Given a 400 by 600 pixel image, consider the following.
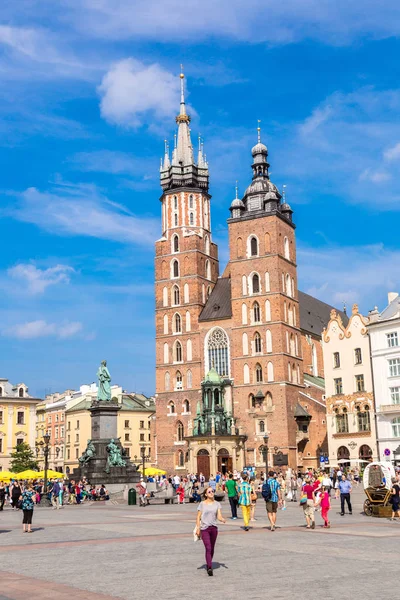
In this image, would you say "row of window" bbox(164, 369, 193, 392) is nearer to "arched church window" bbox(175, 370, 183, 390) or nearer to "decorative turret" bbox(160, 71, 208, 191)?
"arched church window" bbox(175, 370, 183, 390)

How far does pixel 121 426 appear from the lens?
89312mm

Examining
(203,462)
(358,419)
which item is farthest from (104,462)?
(203,462)

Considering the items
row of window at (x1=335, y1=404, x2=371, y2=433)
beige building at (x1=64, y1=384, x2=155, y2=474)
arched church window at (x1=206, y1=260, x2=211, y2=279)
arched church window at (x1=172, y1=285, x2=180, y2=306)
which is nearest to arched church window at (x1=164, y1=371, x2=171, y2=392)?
arched church window at (x1=172, y1=285, x2=180, y2=306)

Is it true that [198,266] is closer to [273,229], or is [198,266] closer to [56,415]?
[273,229]

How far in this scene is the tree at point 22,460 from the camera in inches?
2662

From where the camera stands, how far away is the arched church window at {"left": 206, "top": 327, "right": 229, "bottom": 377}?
230 feet

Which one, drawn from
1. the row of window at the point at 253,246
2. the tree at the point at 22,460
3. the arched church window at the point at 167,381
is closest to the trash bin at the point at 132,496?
the tree at the point at 22,460

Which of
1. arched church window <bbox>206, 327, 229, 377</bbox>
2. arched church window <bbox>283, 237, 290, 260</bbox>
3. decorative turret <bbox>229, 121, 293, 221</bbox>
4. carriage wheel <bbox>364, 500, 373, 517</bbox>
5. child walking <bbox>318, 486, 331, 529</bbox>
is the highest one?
decorative turret <bbox>229, 121, 293, 221</bbox>

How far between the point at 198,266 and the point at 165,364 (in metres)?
10.0

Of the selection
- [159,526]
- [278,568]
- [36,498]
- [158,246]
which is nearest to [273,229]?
[158,246]

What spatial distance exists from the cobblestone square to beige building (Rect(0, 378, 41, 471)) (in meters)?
53.6

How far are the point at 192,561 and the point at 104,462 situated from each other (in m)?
29.1

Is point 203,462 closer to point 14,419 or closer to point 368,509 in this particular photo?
point 14,419

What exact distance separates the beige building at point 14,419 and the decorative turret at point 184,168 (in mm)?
25632
